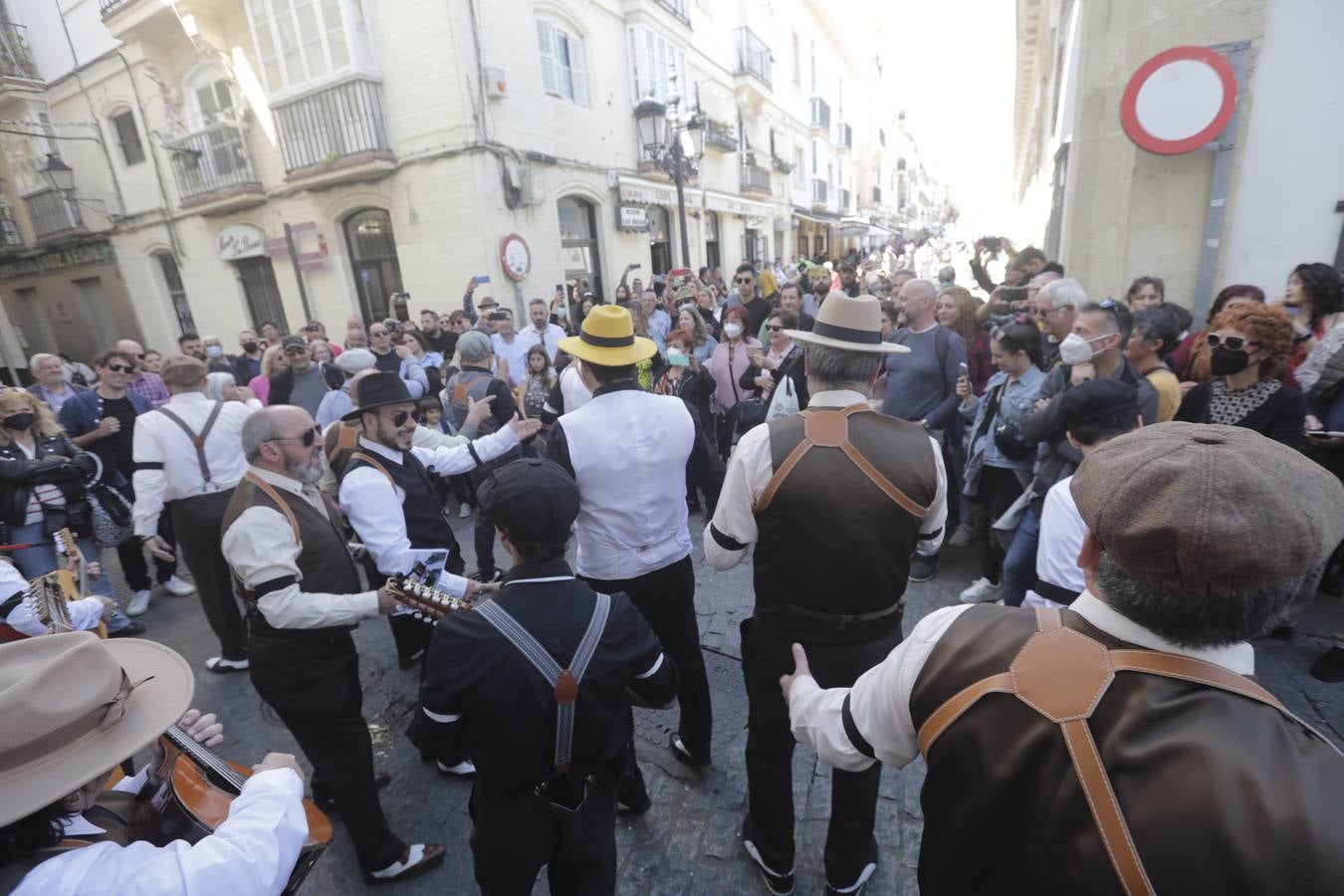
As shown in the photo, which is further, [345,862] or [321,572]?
[345,862]

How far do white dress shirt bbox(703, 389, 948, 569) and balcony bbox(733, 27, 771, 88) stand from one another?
19622 millimetres

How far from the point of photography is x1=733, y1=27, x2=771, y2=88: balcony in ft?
59.1

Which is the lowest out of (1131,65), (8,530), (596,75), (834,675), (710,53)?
(834,675)

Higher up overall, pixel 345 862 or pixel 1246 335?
pixel 1246 335

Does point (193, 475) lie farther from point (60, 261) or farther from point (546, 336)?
point (60, 261)

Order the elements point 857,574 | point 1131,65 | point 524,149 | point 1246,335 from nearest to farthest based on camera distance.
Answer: point 857,574
point 1246,335
point 1131,65
point 524,149

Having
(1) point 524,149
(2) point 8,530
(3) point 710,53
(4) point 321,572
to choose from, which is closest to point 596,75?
(1) point 524,149

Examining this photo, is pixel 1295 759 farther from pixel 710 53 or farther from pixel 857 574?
pixel 710 53

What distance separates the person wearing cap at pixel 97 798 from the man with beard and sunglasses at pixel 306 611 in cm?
78

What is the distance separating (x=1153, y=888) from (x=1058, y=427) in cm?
229

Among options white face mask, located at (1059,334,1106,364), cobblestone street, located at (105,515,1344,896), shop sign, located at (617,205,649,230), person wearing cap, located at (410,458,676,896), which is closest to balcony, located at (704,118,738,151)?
shop sign, located at (617,205,649,230)

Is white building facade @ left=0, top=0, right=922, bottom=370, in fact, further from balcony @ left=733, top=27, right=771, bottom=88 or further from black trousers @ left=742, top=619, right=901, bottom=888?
black trousers @ left=742, top=619, right=901, bottom=888

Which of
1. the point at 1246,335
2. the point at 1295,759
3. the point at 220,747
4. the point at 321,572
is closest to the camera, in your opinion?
the point at 1295,759

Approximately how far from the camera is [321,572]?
7.50 ft
